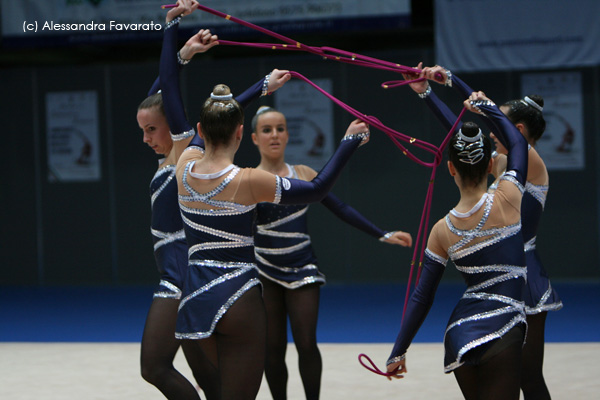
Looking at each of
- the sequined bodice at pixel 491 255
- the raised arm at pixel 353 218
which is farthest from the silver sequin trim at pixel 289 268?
the sequined bodice at pixel 491 255

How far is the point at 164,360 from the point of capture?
330 cm

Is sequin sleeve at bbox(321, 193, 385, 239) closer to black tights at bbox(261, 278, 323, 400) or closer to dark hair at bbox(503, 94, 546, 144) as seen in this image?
black tights at bbox(261, 278, 323, 400)

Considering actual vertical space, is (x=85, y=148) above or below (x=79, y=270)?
above

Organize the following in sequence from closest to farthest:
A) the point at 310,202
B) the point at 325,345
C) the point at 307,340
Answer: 1. the point at 310,202
2. the point at 307,340
3. the point at 325,345

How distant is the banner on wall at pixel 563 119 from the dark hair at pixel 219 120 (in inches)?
260

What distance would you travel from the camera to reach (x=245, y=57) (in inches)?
375

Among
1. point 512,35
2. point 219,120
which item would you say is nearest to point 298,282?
point 219,120

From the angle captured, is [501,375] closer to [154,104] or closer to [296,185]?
[296,185]

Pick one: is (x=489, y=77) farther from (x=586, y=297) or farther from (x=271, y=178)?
(x=271, y=178)

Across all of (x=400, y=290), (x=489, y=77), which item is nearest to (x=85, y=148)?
(x=400, y=290)

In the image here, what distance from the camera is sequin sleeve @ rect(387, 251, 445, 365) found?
2.72 meters

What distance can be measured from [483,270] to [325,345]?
3.35m

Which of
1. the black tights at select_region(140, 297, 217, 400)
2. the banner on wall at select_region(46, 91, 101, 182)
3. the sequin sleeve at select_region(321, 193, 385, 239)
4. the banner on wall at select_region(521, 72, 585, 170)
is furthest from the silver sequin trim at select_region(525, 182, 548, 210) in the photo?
the banner on wall at select_region(46, 91, 101, 182)

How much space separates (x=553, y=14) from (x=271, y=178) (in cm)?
620
